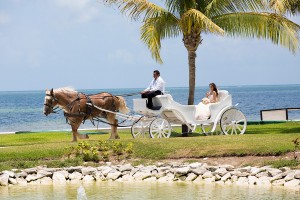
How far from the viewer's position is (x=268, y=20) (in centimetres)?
2619

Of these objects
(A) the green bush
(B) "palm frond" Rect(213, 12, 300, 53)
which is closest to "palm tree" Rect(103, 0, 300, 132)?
(B) "palm frond" Rect(213, 12, 300, 53)

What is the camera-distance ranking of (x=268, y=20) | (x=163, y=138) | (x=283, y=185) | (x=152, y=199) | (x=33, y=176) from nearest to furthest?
(x=152, y=199) → (x=283, y=185) → (x=33, y=176) → (x=163, y=138) → (x=268, y=20)

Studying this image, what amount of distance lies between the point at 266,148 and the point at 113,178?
4.05 metres

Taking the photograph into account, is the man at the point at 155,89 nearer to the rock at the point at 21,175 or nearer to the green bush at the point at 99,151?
the green bush at the point at 99,151

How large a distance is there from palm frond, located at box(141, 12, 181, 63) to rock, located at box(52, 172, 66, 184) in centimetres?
894

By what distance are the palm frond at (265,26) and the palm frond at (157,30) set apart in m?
1.53

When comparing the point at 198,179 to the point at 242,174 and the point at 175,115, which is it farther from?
the point at 175,115

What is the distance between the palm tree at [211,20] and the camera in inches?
1025

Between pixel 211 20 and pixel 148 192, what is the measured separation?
1125 centimetres

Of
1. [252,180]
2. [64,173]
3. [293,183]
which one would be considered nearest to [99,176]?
[64,173]

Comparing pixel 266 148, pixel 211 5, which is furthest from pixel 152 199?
pixel 211 5

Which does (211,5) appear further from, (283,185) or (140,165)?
(283,185)

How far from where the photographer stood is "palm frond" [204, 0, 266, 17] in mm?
26500

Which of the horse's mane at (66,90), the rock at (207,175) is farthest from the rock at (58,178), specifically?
the horse's mane at (66,90)
